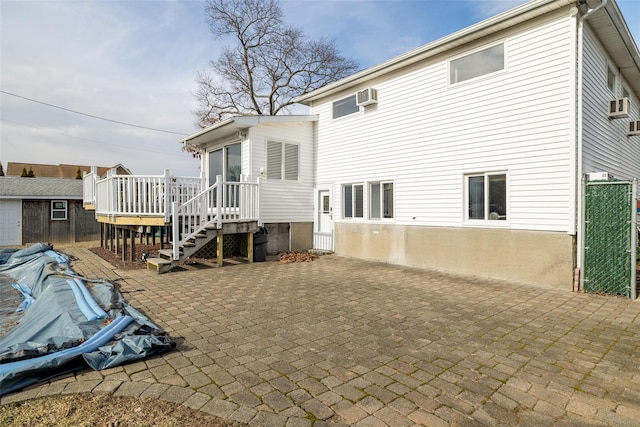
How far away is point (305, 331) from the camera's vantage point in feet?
13.7

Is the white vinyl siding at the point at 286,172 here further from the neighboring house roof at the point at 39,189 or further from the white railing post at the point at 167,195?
the neighboring house roof at the point at 39,189

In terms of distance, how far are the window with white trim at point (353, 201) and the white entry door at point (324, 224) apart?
2.01 feet

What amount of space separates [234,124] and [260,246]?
12.5 feet

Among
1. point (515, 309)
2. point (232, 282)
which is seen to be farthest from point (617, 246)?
point (232, 282)

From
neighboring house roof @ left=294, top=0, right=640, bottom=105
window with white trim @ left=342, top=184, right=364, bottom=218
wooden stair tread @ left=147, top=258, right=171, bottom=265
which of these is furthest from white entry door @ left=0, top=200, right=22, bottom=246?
neighboring house roof @ left=294, top=0, right=640, bottom=105

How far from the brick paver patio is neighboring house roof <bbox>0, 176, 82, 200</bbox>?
17.2 metres

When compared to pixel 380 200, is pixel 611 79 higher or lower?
higher

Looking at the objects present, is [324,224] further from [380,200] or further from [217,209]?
[217,209]

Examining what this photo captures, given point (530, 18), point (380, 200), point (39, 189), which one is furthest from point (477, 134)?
point (39, 189)

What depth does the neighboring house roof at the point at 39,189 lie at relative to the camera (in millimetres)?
18127

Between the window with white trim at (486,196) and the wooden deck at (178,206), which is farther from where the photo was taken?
the wooden deck at (178,206)

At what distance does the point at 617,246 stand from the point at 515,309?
2607 millimetres

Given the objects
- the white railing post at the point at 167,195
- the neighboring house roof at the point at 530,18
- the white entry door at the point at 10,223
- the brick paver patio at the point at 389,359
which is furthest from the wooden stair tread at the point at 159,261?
the white entry door at the point at 10,223

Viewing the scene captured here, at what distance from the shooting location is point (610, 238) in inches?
237
